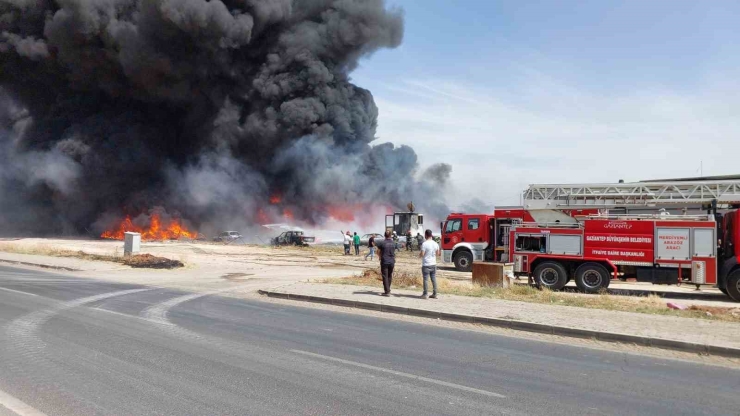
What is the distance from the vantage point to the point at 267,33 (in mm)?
48312

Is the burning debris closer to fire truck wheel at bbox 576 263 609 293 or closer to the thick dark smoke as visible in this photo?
the thick dark smoke

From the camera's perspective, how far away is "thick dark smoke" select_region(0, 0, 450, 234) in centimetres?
4478

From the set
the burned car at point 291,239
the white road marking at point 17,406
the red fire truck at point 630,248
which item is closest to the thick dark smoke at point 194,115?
the burned car at point 291,239

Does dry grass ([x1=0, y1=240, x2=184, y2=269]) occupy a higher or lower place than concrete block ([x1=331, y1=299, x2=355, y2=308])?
higher

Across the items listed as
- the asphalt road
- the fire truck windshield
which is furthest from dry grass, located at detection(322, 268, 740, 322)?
the fire truck windshield

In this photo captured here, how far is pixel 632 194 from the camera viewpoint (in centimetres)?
2058

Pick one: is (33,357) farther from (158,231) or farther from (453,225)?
(158,231)

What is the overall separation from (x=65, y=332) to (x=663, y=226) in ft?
43.7

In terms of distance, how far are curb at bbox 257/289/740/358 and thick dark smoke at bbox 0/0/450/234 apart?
32.9 m

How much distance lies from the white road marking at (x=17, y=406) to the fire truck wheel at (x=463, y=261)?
767 inches

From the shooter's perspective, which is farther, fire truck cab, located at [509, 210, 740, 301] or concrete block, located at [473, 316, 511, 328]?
fire truck cab, located at [509, 210, 740, 301]

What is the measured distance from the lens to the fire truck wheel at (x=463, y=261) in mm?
23422

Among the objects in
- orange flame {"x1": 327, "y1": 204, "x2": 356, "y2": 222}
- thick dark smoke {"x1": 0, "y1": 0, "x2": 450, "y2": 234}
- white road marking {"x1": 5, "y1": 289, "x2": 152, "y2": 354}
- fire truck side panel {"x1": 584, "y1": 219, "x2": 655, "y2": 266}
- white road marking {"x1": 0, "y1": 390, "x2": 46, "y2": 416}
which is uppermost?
thick dark smoke {"x1": 0, "y1": 0, "x2": 450, "y2": 234}

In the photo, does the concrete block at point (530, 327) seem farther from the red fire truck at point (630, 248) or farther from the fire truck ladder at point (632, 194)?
the fire truck ladder at point (632, 194)
